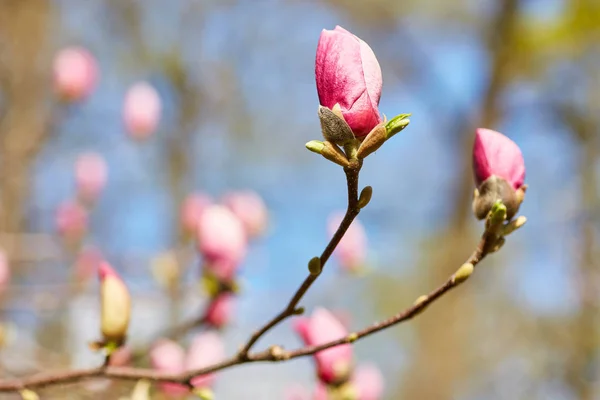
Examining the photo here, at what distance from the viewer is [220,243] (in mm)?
1013

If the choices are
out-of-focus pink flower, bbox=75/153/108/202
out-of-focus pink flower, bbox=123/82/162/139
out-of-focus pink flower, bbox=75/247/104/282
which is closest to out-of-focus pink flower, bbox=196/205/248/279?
out-of-focus pink flower, bbox=75/247/104/282

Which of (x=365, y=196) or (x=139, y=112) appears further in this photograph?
(x=139, y=112)

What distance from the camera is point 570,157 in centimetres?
449

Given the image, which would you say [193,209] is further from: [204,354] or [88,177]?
[204,354]

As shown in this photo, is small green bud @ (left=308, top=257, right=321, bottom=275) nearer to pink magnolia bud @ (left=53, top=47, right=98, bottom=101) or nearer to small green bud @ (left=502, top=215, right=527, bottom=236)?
small green bud @ (left=502, top=215, right=527, bottom=236)

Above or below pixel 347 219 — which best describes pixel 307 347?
below

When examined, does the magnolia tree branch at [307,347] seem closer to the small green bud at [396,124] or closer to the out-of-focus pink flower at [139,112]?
the small green bud at [396,124]

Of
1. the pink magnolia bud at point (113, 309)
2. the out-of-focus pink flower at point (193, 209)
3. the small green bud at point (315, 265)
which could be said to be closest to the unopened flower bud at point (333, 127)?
the small green bud at point (315, 265)

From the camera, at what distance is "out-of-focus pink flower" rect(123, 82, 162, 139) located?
73.3 inches

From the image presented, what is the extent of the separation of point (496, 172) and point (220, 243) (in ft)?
1.78

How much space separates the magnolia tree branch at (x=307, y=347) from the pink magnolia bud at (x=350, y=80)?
5cm

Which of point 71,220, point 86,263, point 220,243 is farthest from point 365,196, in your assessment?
point 71,220

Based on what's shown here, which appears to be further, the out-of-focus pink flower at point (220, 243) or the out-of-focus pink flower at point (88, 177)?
the out-of-focus pink flower at point (88, 177)

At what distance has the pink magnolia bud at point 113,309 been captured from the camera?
2.14 ft
